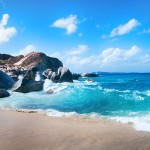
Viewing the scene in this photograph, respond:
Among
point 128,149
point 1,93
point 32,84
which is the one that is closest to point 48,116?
point 128,149

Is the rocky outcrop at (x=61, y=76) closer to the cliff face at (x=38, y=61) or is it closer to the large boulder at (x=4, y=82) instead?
the large boulder at (x=4, y=82)

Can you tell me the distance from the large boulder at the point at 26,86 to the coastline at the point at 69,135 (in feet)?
54.0

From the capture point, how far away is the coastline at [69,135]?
343 inches

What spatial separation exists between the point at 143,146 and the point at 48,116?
22.2 feet

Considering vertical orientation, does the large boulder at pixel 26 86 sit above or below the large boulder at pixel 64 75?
below

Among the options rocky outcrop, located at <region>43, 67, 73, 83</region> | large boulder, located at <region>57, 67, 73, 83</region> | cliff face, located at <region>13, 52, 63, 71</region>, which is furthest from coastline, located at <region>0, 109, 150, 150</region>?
cliff face, located at <region>13, 52, 63, 71</region>

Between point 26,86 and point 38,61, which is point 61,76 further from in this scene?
point 38,61

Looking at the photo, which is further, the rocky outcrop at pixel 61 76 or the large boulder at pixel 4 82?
the rocky outcrop at pixel 61 76

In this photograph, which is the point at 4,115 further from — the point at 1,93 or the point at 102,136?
the point at 1,93

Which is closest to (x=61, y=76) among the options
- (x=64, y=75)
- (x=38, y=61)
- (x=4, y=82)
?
(x=64, y=75)

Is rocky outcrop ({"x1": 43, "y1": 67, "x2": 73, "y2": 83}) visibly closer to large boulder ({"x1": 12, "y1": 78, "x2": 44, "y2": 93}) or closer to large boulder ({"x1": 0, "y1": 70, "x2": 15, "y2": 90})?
large boulder ({"x1": 0, "y1": 70, "x2": 15, "y2": 90})

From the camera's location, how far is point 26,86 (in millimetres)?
29906

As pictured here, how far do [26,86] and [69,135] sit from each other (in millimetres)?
20611

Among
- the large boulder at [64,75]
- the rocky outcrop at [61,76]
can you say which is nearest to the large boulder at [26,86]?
the rocky outcrop at [61,76]
